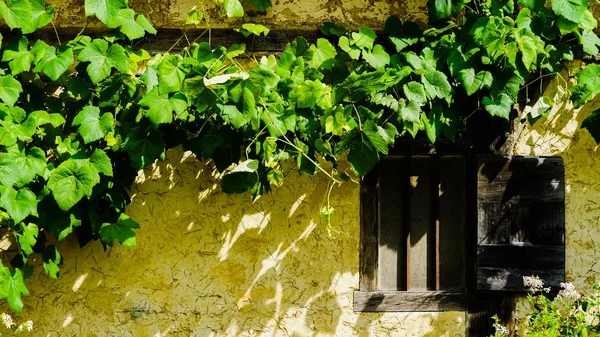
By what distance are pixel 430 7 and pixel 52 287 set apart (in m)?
2.58

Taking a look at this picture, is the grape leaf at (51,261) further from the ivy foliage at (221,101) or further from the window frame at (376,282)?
the window frame at (376,282)

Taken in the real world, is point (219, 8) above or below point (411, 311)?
above

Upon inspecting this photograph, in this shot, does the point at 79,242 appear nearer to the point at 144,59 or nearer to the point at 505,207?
the point at 144,59

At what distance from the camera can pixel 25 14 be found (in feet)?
11.6

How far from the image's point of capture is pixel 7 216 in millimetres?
3328

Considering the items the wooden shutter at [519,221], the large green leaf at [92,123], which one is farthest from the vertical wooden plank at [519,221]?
the large green leaf at [92,123]

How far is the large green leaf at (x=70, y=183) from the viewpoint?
331cm

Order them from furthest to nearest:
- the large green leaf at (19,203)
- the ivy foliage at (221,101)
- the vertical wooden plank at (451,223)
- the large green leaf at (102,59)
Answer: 1. the vertical wooden plank at (451,223)
2. the large green leaf at (102,59)
3. the ivy foliage at (221,101)
4. the large green leaf at (19,203)

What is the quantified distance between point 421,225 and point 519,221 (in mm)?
556

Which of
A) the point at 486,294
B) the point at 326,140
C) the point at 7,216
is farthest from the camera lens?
the point at 486,294

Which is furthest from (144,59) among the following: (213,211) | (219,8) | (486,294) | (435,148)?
(486,294)

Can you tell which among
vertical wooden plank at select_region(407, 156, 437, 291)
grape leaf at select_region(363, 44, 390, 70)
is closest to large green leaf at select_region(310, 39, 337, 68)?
grape leaf at select_region(363, 44, 390, 70)

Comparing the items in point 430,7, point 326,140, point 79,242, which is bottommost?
point 79,242

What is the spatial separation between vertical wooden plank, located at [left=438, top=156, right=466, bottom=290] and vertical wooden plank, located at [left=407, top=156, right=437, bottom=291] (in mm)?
56
